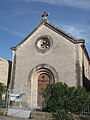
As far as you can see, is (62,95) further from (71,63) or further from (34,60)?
(34,60)

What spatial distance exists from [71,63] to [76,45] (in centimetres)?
217

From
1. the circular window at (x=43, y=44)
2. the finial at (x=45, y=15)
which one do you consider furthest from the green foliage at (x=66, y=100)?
the finial at (x=45, y=15)

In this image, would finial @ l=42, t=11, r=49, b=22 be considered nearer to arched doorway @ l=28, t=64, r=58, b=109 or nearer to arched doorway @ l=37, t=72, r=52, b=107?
arched doorway @ l=28, t=64, r=58, b=109

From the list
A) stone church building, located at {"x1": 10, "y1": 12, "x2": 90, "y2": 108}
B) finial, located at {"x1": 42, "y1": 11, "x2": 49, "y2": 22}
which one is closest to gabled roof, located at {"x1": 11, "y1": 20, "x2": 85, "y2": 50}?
stone church building, located at {"x1": 10, "y1": 12, "x2": 90, "y2": 108}

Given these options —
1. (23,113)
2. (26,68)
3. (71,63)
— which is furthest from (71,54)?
(23,113)

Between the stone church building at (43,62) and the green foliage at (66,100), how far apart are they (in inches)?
189

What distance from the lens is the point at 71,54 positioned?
2288 cm

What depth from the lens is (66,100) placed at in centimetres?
1673

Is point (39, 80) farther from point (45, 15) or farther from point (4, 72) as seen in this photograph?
point (45, 15)

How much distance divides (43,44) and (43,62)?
242 centimetres

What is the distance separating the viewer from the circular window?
79.9ft

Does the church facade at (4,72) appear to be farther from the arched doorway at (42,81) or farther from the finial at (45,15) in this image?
the finial at (45,15)

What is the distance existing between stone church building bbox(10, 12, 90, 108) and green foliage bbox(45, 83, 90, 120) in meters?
4.80

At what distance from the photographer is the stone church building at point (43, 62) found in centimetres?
2252
